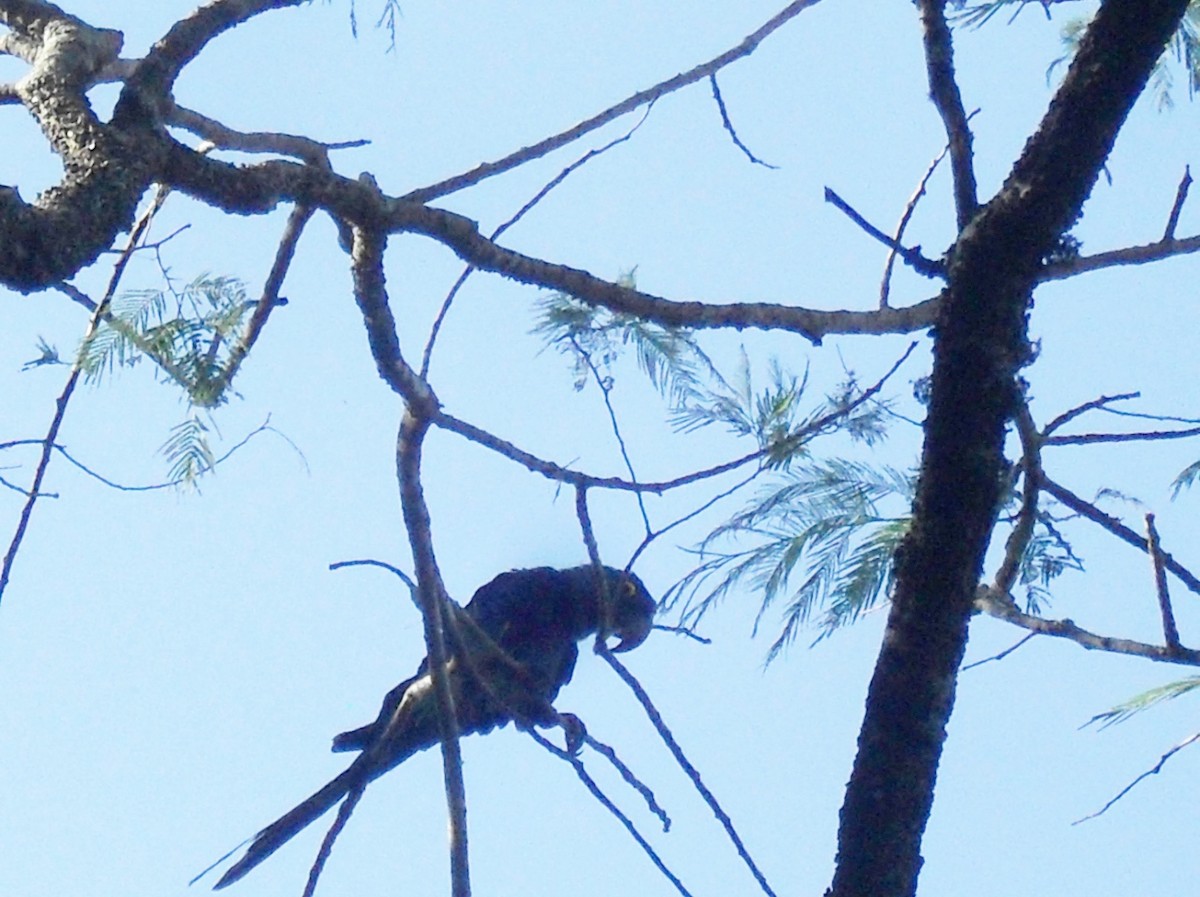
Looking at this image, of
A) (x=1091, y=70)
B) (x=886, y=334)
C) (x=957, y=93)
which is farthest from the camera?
(x=886, y=334)

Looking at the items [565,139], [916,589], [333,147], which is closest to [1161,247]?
[916,589]

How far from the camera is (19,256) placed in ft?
4.27

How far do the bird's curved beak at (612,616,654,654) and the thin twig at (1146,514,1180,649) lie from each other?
5.37 ft

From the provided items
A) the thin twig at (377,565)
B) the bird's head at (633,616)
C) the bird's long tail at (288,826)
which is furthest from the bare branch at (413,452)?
the bird's head at (633,616)

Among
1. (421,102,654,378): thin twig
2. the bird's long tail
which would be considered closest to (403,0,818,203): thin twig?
(421,102,654,378): thin twig

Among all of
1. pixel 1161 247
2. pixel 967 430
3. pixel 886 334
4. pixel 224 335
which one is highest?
pixel 1161 247

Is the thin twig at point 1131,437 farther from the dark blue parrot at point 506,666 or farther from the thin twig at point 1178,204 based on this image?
the dark blue parrot at point 506,666

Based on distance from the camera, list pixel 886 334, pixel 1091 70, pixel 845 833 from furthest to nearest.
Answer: pixel 886 334 → pixel 845 833 → pixel 1091 70

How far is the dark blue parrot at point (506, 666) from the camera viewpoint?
305 cm

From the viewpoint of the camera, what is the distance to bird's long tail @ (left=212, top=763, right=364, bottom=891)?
3.06 metres

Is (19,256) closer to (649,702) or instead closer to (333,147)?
(649,702)

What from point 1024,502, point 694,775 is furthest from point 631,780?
point 1024,502

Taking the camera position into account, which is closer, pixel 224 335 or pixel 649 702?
pixel 649 702

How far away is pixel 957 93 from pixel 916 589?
2.19ft
